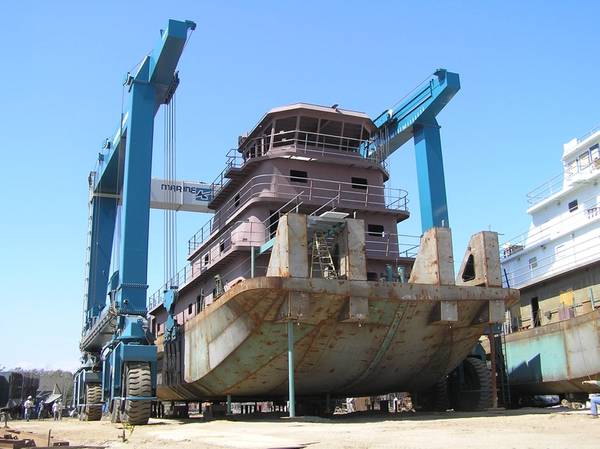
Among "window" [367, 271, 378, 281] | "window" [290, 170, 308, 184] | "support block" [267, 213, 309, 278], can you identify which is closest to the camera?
"support block" [267, 213, 309, 278]

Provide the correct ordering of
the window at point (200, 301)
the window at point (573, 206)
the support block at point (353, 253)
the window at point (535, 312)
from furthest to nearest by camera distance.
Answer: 1. the window at point (573, 206)
2. the window at point (535, 312)
3. the window at point (200, 301)
4. the support block at point (353, 253)

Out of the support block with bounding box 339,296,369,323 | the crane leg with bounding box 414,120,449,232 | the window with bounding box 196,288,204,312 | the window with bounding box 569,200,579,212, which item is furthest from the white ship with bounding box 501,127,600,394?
the window with bounding box 196,288,204,312

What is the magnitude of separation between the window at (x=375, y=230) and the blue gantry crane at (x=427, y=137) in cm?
197

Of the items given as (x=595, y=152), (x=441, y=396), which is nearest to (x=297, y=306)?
(x=441, y=396)

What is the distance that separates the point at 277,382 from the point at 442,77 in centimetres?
1120

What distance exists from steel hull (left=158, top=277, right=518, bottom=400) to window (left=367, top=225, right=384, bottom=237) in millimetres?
4029

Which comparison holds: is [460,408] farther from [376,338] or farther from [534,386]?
[376,338]

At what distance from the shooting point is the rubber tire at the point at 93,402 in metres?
21.9

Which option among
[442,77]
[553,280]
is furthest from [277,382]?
[553,280]

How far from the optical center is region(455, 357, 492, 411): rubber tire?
59.5 feet

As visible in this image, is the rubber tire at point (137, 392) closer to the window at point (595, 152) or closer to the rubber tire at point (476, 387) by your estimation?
the rubber tire at point (476, 387)

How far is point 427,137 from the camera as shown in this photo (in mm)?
21766

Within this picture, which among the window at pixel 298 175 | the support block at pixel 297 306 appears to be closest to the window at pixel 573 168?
the window at pixel 298 175

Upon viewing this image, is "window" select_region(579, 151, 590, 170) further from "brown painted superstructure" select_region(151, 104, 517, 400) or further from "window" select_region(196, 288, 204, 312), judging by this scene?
"window" select_region(196, 288, 204, 312)
